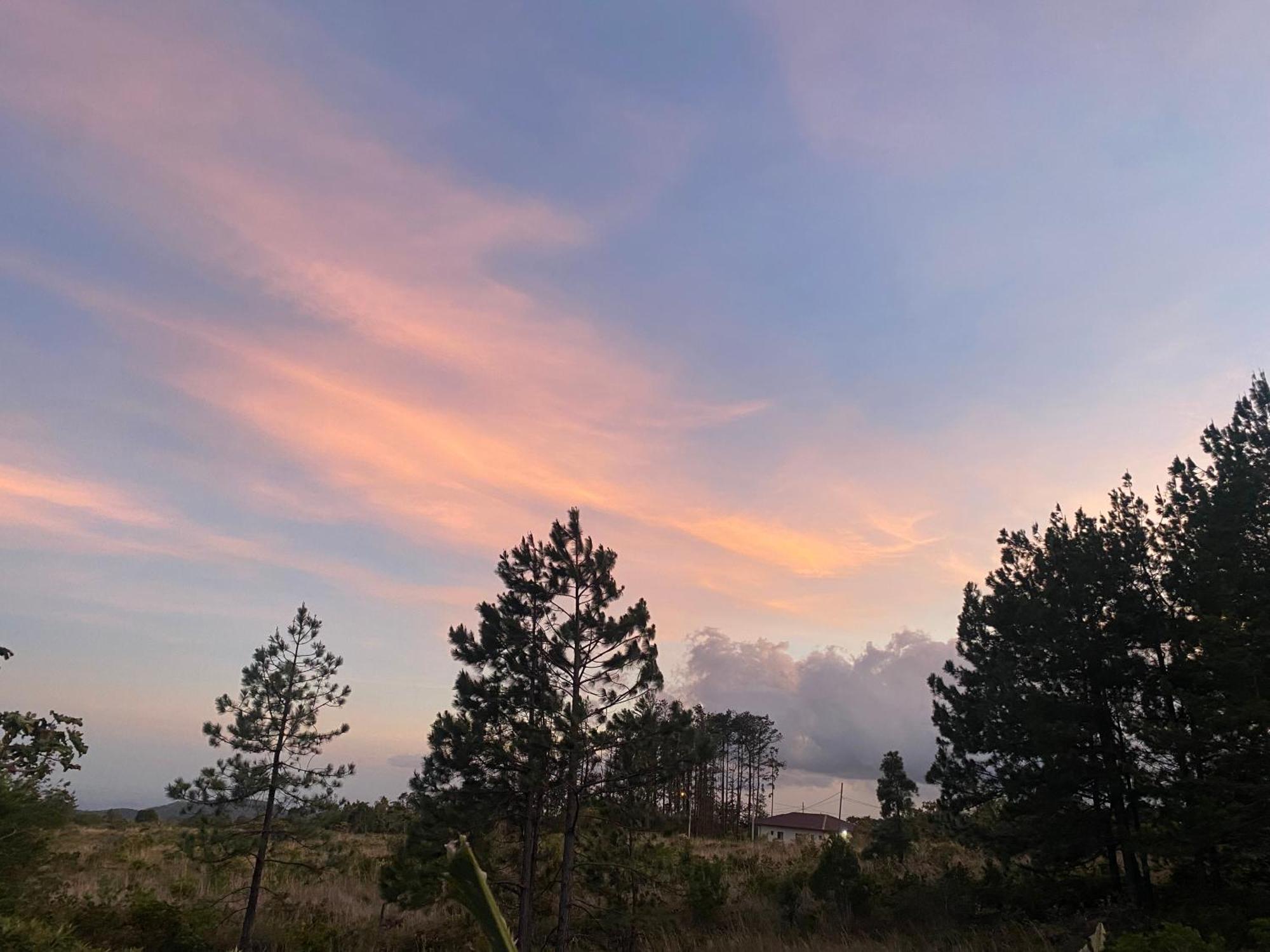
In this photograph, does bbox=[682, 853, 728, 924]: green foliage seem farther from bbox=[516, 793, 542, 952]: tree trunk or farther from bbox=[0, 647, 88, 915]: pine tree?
→ bbox=[0, 647, 88, 915]: pine tree

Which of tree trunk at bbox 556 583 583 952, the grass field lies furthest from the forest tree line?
tree trunk at bbox 556 583 583 952

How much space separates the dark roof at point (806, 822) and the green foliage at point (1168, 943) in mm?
64554

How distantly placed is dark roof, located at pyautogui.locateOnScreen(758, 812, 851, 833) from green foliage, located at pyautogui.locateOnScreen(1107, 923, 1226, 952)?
6455cm

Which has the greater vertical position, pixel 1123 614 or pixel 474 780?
pixel 1123 614

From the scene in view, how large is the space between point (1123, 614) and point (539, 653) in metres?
15.3

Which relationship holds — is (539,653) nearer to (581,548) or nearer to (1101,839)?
(581,548)

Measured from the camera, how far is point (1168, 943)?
28.4 feet

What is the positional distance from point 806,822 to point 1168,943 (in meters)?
71.9

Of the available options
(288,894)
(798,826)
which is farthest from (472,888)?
(798,826)

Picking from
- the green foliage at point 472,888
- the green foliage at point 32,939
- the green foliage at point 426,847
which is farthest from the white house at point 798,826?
the green foliage at point 472,888

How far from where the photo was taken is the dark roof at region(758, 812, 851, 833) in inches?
2783

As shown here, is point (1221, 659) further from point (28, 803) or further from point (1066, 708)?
point (28, 803)

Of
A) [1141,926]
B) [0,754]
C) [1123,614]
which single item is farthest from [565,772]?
[1123,614]

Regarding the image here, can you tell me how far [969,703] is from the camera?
22.4 m
